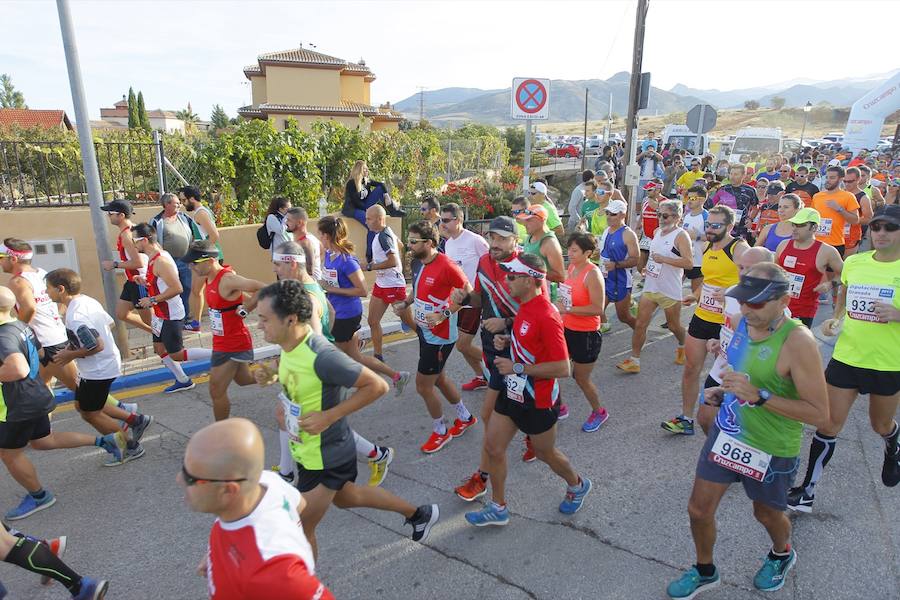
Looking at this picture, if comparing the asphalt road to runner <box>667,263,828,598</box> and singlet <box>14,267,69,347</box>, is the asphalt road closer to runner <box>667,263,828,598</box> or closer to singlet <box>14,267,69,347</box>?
runner <box>667,263,828,598</box>

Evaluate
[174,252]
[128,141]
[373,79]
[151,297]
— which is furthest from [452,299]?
[373,79]

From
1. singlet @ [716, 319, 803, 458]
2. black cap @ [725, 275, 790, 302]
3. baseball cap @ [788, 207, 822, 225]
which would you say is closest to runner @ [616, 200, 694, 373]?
baseball cap @ [788, 207, 822, 225]

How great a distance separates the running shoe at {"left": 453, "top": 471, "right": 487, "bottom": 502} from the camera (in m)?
4.22

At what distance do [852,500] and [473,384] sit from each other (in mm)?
3443

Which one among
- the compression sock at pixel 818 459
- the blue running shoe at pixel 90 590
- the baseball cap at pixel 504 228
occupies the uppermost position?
the baseball cap at pixel 504 228


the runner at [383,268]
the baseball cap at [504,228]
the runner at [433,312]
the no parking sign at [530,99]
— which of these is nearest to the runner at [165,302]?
the runner at [383,268]

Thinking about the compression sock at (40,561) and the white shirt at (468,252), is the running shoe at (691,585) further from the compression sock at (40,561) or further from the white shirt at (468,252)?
the white shirt at (468,252)

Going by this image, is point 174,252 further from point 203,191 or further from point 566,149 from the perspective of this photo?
point 566,149

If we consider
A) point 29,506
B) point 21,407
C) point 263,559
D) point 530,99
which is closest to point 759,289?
point 263,559

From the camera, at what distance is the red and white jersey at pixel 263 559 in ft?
6.14

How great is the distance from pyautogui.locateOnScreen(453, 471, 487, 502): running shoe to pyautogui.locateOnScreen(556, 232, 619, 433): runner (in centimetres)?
148

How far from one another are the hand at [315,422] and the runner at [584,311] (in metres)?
2.79

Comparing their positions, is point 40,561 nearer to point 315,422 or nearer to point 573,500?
point 315,422

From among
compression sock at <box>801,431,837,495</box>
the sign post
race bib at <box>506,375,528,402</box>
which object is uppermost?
the sign post
